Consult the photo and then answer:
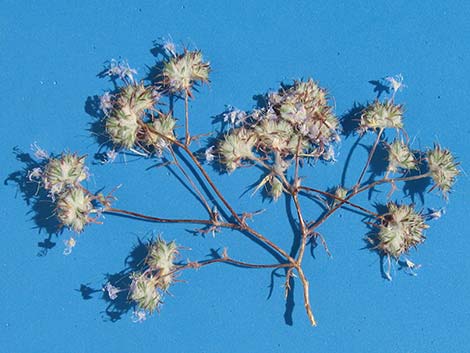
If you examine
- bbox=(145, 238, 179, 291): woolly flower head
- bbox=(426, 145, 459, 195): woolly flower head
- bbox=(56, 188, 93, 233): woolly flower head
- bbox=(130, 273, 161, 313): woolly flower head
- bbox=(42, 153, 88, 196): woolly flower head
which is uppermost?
bbox=(426, 145, 459, 195): woolly flower head

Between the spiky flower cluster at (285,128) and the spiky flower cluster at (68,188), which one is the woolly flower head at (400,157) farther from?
the spiky flower cluster at (68,188)

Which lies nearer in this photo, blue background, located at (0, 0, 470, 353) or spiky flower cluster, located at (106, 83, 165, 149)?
spiky flower cluster, located at (106, 83, 165, 149)

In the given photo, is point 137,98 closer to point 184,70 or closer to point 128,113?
point 128,113

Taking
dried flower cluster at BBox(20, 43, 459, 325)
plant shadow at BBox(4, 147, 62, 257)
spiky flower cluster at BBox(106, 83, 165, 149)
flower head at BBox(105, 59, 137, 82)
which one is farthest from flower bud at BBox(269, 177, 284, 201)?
plant shadow at BBox(4, 147, 62, 257)

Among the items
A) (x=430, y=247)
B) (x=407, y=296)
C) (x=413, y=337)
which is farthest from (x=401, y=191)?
(x=413, y=337)

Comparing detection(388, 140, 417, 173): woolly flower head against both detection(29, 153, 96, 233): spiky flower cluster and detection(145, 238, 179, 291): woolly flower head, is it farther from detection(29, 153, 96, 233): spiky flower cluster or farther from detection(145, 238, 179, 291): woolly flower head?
detection(29, 153, 96, 233): spiky flower cluster

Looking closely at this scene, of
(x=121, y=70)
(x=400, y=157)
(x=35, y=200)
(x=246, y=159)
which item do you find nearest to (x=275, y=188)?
(x=246, y=159)
